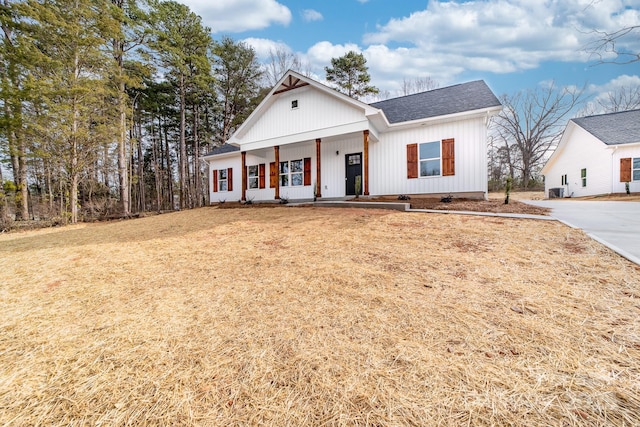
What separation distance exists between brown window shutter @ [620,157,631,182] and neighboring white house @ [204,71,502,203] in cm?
981

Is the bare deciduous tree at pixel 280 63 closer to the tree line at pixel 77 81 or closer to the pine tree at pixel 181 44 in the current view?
the tree line at pixel 77 81

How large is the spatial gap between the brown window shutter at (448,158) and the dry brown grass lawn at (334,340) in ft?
20.0

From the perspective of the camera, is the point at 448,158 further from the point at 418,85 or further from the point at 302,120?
the point at 418,85

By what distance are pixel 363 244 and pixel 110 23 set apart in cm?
1486

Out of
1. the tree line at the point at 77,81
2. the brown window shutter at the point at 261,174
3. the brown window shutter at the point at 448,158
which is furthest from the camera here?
the brown window shutter at the point at 261,174

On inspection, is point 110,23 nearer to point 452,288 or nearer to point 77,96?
point 77,96

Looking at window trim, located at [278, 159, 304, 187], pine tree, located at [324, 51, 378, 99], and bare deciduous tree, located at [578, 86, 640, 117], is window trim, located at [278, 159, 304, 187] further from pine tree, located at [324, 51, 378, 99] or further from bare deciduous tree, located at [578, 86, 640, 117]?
bare deciduous tree, located at [578, 86, 640, 117]

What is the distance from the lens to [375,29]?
47.5 feet

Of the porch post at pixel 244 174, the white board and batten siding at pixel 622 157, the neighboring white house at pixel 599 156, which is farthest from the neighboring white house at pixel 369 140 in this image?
the neighboring white house at pixel 599 156

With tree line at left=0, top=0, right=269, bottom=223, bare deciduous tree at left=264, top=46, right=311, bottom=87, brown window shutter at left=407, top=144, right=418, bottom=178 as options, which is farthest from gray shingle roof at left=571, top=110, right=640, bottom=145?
tree line at left=0, top=0, right=269, bottom=223

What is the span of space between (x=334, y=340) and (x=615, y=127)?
22156mm

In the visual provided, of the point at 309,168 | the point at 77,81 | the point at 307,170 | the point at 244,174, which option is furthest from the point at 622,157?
the point at 77,81

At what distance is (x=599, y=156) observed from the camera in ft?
45.4

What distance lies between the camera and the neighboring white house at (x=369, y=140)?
8.98m
